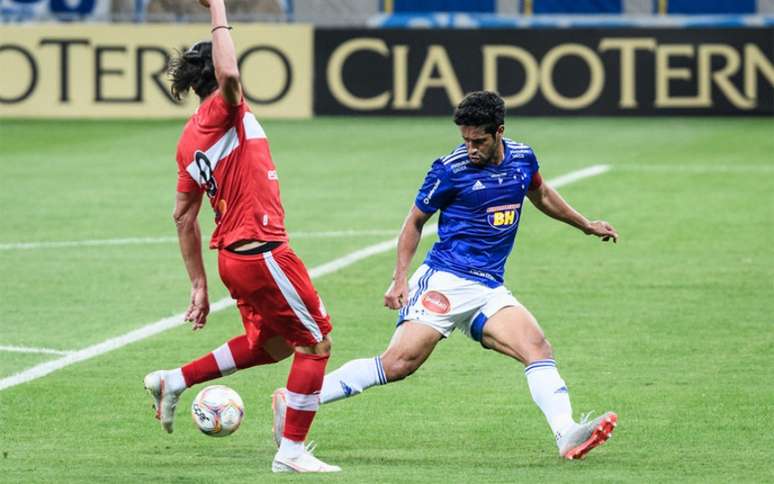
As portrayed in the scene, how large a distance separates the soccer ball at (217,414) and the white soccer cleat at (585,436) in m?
1.64

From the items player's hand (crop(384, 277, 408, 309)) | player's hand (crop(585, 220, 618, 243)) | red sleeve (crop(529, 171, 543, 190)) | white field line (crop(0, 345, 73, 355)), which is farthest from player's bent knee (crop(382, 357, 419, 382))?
white field line (crop(0, 345, 73, 355))

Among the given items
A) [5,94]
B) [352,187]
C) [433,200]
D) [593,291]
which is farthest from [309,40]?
[433,200]

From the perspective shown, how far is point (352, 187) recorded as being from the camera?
21594 mm

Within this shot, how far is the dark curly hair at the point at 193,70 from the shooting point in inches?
335

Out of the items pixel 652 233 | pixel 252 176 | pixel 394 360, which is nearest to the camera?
pixel 252 176

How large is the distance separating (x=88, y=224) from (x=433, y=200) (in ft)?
32.2

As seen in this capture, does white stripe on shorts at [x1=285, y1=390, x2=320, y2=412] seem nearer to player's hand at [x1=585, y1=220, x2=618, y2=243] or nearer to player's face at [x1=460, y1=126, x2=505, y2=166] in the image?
player's face at [x1=460, y1=126, x2=505, y2=166]

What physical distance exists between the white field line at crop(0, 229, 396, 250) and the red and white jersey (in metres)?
8.68

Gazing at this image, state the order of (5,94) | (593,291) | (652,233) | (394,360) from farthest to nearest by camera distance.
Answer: (5,94)
(652,233)
(593,291)
(394,360)

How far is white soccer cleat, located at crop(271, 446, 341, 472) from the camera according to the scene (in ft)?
28.2

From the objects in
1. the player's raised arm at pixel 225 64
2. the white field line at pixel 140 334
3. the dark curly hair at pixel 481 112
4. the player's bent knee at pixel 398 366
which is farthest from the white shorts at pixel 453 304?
the white field line at pixel 140 334

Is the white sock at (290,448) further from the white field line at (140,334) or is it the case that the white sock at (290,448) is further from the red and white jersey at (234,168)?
the white field line at (140,334)

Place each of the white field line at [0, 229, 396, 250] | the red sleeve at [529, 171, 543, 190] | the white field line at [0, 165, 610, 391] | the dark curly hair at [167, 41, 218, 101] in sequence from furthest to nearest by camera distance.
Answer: the white field line at [0, 229, 396, 250] → the white field line at [0, 165, 610, 391] → the red sleeve at [529, 171, 543, 190] → the dark curly hair at [167, 41, 218, 101]

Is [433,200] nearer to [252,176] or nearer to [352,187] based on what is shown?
[252,176]
